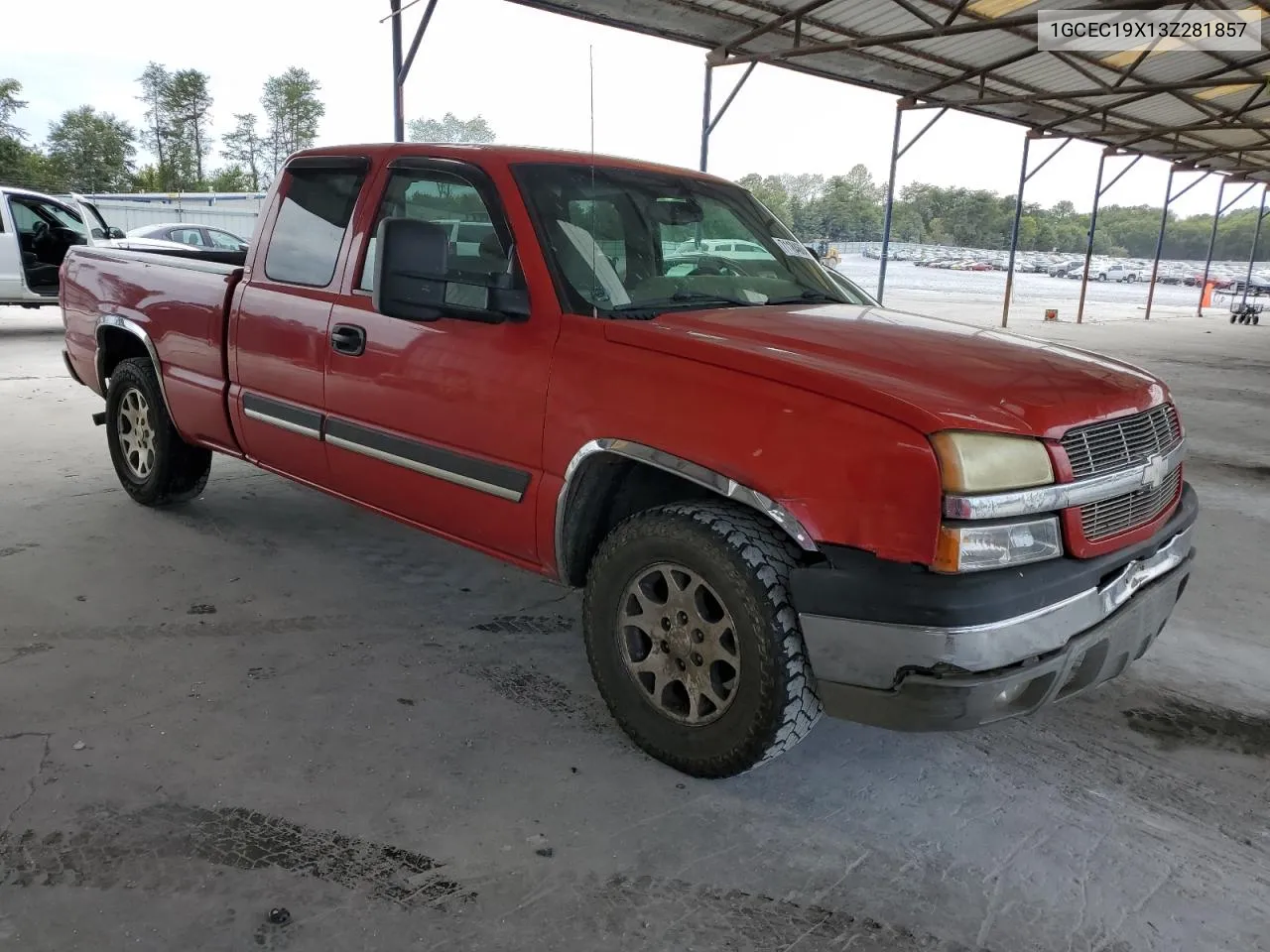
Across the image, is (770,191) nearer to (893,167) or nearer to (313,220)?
(313,220)

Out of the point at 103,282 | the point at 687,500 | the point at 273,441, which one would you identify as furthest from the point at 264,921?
the point at 103,282

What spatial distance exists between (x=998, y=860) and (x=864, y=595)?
828 millimetres

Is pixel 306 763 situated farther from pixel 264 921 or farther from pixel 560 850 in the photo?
pixel 560 850

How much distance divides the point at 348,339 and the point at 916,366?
2.06m

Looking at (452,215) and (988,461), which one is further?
(452,215)

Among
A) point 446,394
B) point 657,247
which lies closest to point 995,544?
point 657,247

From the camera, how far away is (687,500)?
8.34 feet

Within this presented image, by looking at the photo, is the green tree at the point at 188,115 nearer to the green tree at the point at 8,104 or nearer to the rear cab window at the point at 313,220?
the green tree at the point at 8,104

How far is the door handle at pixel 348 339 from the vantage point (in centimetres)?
328

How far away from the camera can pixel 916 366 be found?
92.7 inches

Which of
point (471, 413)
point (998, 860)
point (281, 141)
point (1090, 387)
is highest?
point (281, 141)

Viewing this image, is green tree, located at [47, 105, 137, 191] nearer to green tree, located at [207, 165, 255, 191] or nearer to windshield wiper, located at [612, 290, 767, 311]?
green tree, located at [207, 165, 255, 191]

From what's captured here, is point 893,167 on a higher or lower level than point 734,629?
higher

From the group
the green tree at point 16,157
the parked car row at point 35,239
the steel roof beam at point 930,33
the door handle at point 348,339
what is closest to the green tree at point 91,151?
the green tree at point 16,157
